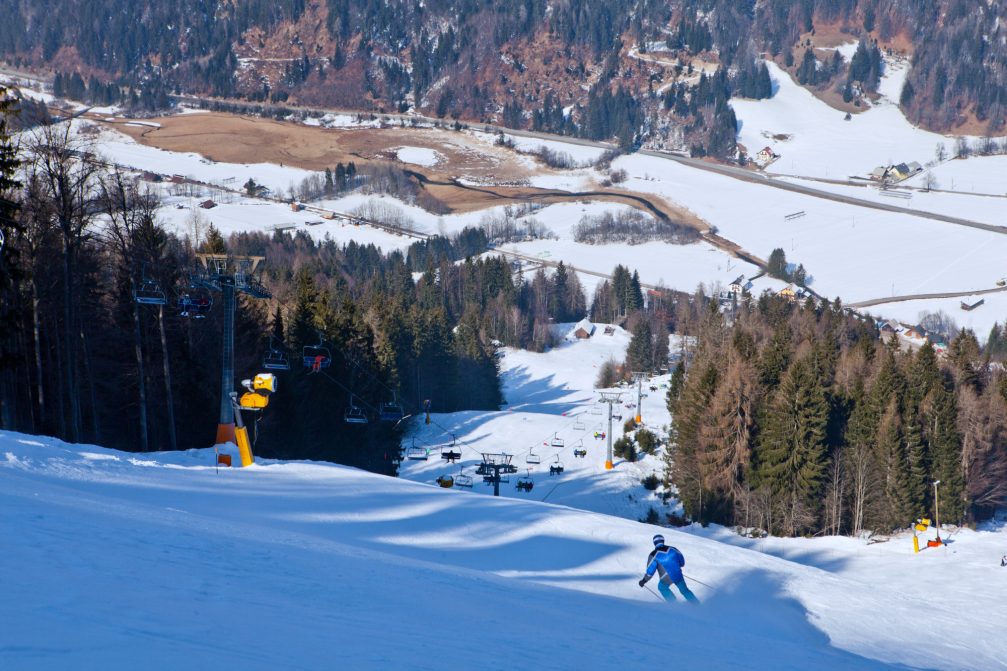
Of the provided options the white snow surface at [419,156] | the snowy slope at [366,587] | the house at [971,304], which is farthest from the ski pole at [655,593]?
the white snow surface at [419,156]

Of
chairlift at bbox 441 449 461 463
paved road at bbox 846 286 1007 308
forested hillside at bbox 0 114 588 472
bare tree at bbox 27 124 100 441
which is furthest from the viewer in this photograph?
paved road at bbox 846 286 1007 308

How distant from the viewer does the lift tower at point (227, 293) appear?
21875mm

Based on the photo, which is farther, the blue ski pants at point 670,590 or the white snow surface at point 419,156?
the white snow surface at point 419,156

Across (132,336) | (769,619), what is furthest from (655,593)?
(132,336)

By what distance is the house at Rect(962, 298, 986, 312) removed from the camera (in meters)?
108

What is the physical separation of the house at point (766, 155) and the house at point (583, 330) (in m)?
90.6

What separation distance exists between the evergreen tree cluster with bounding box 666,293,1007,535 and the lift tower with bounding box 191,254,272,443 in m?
27.4

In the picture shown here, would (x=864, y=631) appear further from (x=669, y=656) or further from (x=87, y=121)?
(x=87, y=121)

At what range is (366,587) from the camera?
35.4ft

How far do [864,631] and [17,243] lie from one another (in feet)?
71.0

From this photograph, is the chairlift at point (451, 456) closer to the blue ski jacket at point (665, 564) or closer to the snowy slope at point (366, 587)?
the snowy slope at point (366, 587)

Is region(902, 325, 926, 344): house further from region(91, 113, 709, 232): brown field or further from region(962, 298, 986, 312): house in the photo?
region(91, 113, 709, 232): brown field

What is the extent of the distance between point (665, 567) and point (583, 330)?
9579cm

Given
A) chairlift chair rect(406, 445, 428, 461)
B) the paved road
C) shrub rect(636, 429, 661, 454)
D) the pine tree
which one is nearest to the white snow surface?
the paved road
